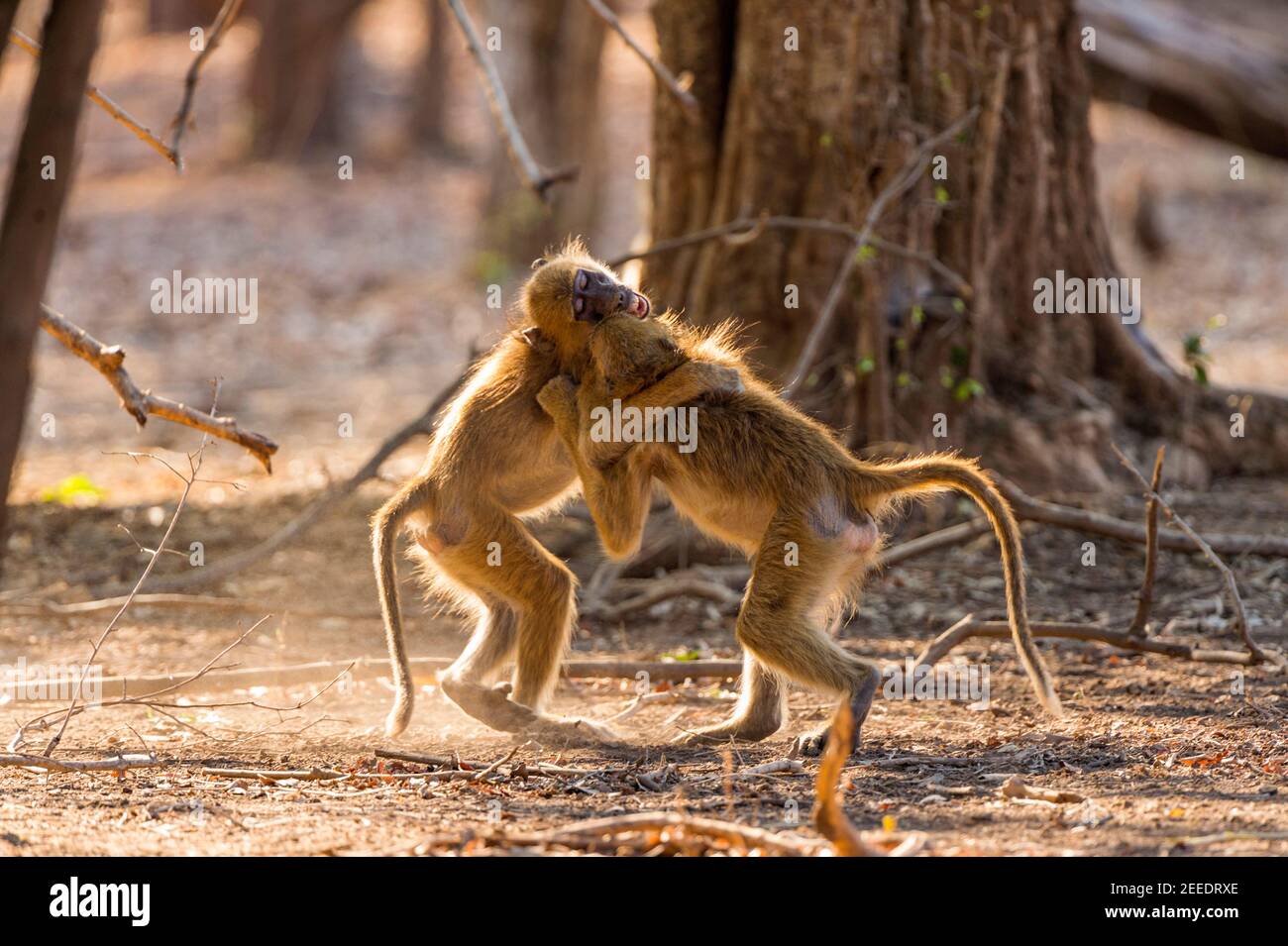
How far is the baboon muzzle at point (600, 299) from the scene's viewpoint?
19.2 feet

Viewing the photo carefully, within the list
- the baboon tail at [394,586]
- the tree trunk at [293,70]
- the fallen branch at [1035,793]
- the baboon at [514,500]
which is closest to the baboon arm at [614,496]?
the baboon at [514,500]

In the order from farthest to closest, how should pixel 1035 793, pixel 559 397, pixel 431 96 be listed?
pixel 431 96 < pixel 559 397 < pixel 1035 793

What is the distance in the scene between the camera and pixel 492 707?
18.8 feet

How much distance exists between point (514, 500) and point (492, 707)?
849 millimetres

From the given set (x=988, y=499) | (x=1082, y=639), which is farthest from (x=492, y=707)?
(x=1082, y=639)

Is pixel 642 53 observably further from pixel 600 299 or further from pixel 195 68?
pixel 195 68

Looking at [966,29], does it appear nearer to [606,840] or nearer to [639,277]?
[639,277]

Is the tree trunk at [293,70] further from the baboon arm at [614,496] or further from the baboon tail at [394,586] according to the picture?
the baboon arm at [614,496]

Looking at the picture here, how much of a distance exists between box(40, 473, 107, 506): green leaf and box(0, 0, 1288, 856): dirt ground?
0.03 metres

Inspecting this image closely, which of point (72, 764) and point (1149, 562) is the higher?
point (1149, 562)

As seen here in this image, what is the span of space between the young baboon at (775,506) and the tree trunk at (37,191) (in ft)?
7.41

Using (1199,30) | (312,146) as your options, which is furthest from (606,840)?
(312,146)

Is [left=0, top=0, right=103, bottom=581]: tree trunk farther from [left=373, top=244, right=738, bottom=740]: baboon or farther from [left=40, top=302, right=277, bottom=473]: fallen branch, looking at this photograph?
[left=373, top=244, right=738, bottom=740]: baboon

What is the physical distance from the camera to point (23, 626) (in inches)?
289
